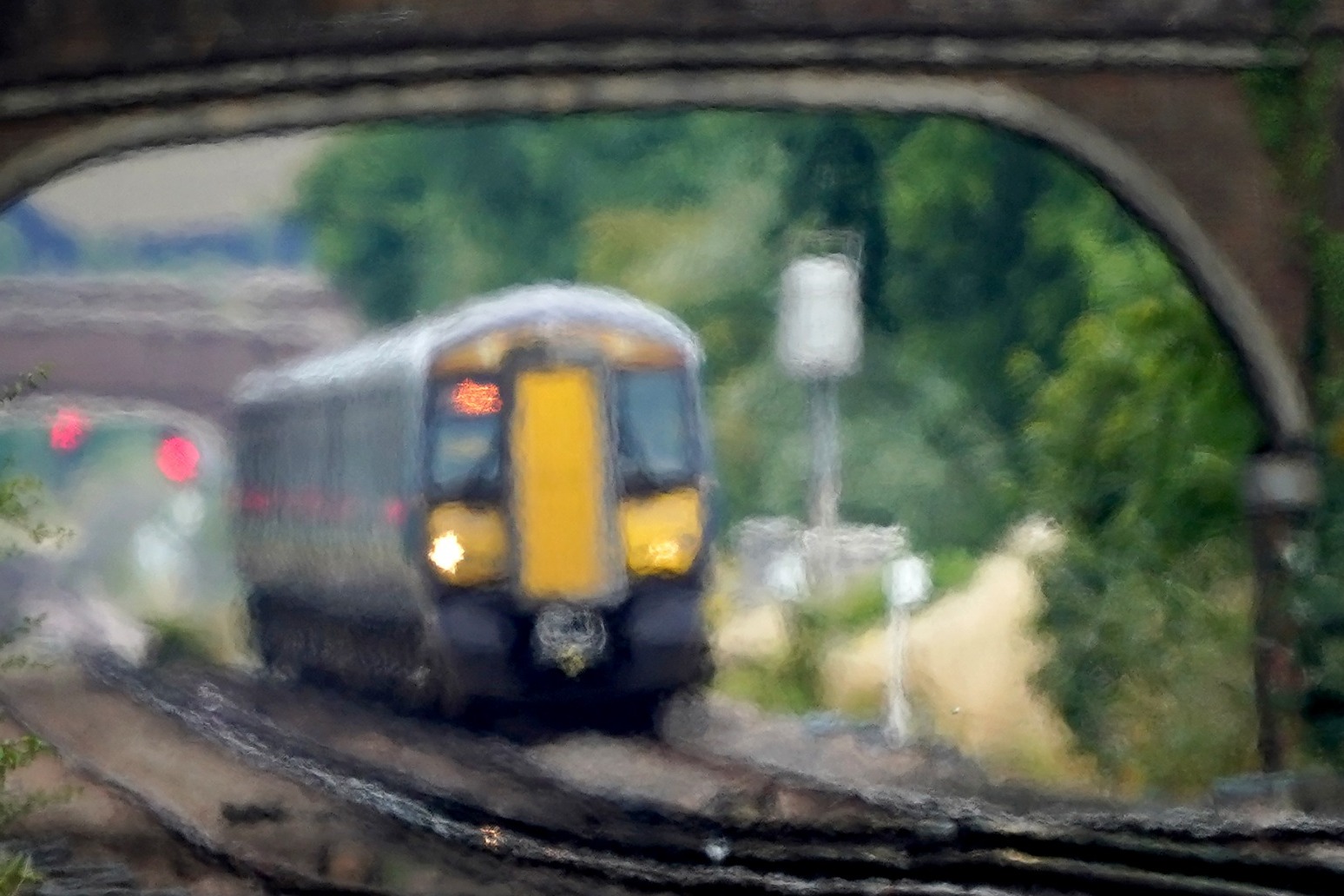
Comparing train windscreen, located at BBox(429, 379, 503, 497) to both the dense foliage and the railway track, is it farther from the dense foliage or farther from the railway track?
the dense foliage

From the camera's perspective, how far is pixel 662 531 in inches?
601

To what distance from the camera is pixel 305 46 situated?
497 inches

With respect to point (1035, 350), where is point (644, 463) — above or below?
below

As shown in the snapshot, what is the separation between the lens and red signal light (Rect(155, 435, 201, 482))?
4378 centimetres

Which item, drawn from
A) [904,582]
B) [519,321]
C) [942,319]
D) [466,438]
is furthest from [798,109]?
[942,319]

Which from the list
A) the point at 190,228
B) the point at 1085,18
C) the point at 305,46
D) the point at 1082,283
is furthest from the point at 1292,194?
the point at 190,228

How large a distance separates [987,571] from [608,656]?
21.1 ft

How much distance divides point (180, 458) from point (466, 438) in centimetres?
3002

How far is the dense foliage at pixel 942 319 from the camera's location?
14812 mm

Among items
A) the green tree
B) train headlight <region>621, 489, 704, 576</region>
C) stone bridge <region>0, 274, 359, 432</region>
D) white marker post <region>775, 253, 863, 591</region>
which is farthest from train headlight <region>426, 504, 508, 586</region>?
stone bridge <region>0, 274, 359, 432</region>

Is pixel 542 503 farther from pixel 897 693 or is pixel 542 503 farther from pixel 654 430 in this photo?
pixel 897 693

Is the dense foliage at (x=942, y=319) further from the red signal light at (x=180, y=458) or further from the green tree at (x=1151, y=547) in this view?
the red signal light at (x=180, y=458)

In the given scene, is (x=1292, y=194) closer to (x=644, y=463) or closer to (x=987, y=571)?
(x=644, y=463)

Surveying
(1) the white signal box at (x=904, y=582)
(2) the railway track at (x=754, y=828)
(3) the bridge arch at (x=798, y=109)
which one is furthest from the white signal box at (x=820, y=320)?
(3) the bridge arch at (x=798, y=109)
